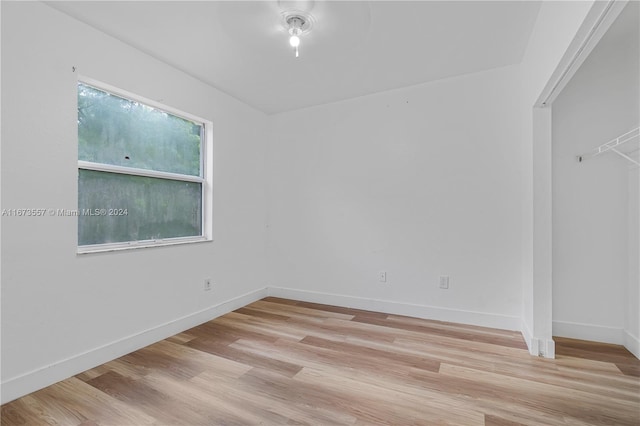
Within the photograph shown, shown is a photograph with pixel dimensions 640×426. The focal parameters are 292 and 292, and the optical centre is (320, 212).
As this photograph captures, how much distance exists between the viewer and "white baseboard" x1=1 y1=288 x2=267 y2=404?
172cm

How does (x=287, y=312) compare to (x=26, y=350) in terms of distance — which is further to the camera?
(x=287, y=312)

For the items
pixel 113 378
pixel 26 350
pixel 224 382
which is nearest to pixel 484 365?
pixel 224 382

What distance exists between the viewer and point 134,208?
8.16 ft

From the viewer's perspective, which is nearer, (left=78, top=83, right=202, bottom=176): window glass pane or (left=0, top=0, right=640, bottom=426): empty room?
(left=0, top=0, right=640, bottom=426): empty room

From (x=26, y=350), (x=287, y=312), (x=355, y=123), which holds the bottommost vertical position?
(x=287, y=312)

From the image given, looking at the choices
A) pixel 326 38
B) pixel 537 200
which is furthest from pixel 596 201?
pixel 326 38

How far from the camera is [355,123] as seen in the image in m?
3.40

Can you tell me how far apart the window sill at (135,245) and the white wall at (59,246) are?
50 millimetres

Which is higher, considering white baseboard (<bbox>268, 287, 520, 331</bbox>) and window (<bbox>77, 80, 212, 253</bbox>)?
window (<bbox>77, 80, 212, 253</bbox>)

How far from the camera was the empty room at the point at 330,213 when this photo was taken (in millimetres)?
1732

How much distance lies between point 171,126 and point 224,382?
89.6 inches

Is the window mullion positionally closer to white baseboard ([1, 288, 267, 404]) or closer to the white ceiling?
the white ceiling

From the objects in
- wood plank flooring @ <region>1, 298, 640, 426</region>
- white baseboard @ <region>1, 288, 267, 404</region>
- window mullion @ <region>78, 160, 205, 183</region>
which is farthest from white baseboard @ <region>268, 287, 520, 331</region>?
window mullion @ <region>78, 160, 205, 183</region>

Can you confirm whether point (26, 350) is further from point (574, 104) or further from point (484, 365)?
→ point (574, 104)
